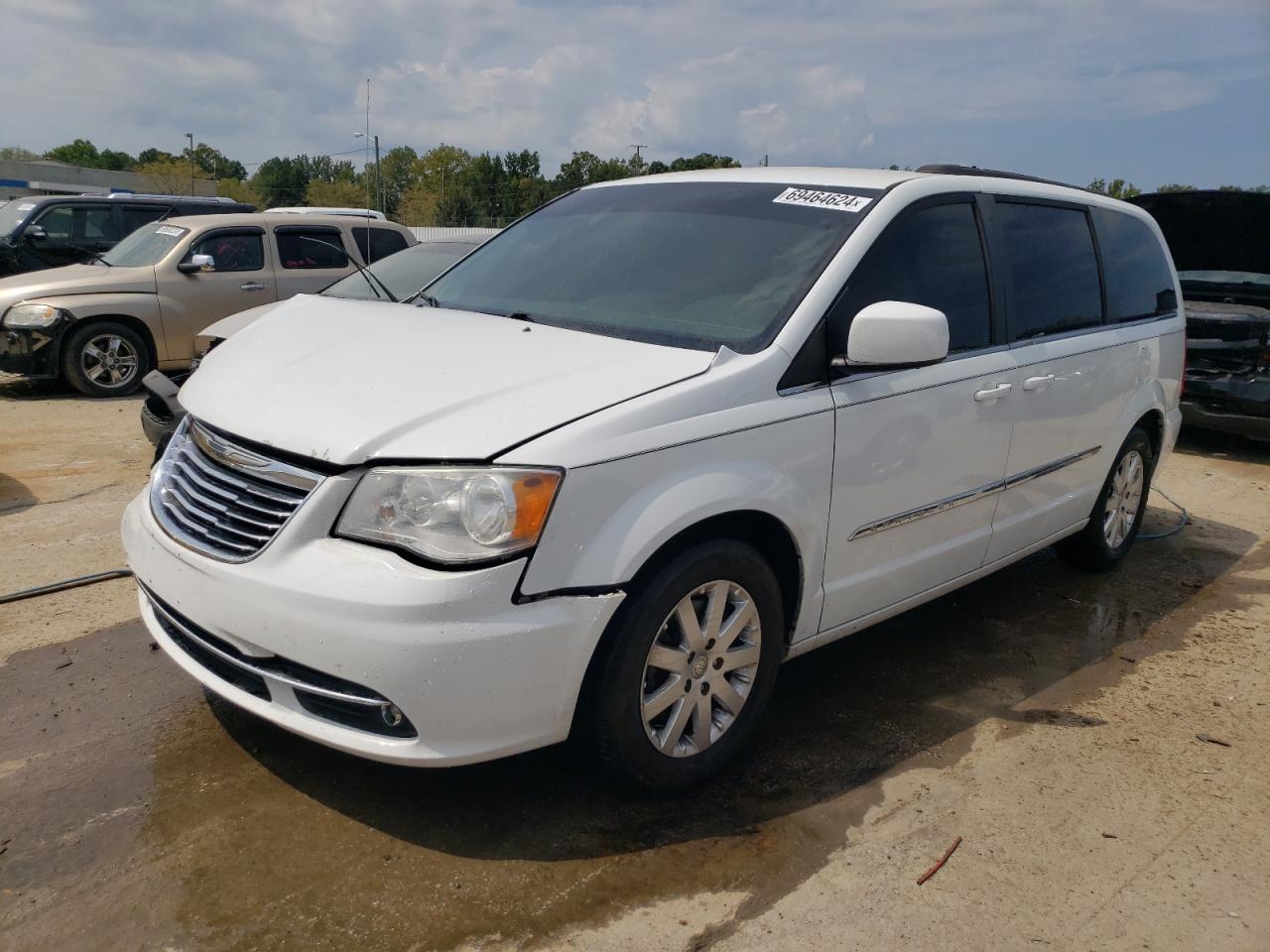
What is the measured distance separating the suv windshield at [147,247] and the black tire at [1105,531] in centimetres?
838

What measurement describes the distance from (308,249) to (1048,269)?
26.3ft

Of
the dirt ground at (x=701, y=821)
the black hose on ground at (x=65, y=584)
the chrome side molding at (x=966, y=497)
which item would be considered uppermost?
the chrome side molding at (x=966, y=497)

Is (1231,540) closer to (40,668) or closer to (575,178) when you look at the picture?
(40,668)

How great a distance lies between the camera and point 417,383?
288cm

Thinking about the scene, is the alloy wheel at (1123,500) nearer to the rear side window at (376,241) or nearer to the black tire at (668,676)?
the black tire at (668,676)

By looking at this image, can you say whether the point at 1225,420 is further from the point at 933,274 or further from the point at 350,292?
the point at 350,292

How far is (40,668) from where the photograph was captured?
149 inches

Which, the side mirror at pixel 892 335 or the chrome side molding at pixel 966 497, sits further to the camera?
the chrome side molding at pixel 966 497

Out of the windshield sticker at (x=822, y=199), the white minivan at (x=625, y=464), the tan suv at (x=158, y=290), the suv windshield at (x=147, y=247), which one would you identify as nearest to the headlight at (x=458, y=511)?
the white minivan at (x=625, y=464)

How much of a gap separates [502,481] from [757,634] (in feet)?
3.40

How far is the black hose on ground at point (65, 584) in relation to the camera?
4414 millimetres

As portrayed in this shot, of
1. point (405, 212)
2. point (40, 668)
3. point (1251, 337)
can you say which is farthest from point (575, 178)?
point (40, 668)

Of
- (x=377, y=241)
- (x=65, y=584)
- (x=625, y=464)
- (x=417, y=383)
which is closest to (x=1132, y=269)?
(x=625, y=464)

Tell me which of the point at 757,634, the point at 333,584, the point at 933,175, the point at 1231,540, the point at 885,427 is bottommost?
the point at 1231,540
